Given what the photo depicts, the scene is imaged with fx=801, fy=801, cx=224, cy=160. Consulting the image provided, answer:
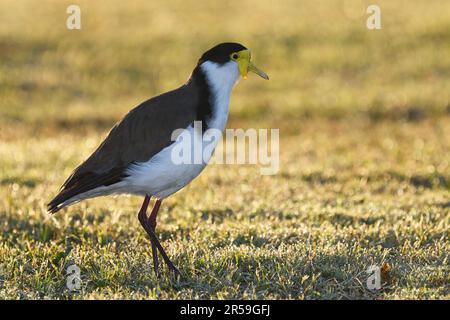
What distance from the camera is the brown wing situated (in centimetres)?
594

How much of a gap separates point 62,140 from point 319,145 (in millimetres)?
4135

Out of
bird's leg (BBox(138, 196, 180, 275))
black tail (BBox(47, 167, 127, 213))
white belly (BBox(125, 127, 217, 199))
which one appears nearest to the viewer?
white belly (BBox(125, 127, 217, 199))

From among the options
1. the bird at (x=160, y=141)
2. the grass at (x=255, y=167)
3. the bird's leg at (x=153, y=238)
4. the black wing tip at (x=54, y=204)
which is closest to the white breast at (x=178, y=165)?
the bird at (x=160, y=141)

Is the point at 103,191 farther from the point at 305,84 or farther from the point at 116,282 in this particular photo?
the point at 305,84

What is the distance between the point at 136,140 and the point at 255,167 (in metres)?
5.03

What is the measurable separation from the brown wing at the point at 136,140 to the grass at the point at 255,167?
2.27 feet

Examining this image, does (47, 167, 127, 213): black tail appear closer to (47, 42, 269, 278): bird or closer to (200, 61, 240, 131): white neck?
(47, 42, 269, 278): bird

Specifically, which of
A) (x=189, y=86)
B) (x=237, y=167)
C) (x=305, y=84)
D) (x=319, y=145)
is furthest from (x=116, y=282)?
(x=305, y=84)

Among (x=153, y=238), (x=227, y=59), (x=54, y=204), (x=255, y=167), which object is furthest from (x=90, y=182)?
(x=255, y=167)

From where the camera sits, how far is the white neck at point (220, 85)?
19.6ft

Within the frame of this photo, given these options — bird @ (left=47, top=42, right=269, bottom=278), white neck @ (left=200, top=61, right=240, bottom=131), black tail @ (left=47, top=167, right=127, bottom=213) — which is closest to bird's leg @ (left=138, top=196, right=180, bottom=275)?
bird @ (left=47, top=42, right=269, bottom=278)

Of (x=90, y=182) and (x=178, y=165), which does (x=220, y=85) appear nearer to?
(x=178, y=165)

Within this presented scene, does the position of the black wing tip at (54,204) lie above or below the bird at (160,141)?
below

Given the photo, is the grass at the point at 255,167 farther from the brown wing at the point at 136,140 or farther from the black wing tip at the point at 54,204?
the brown wing at the point at 136,140
